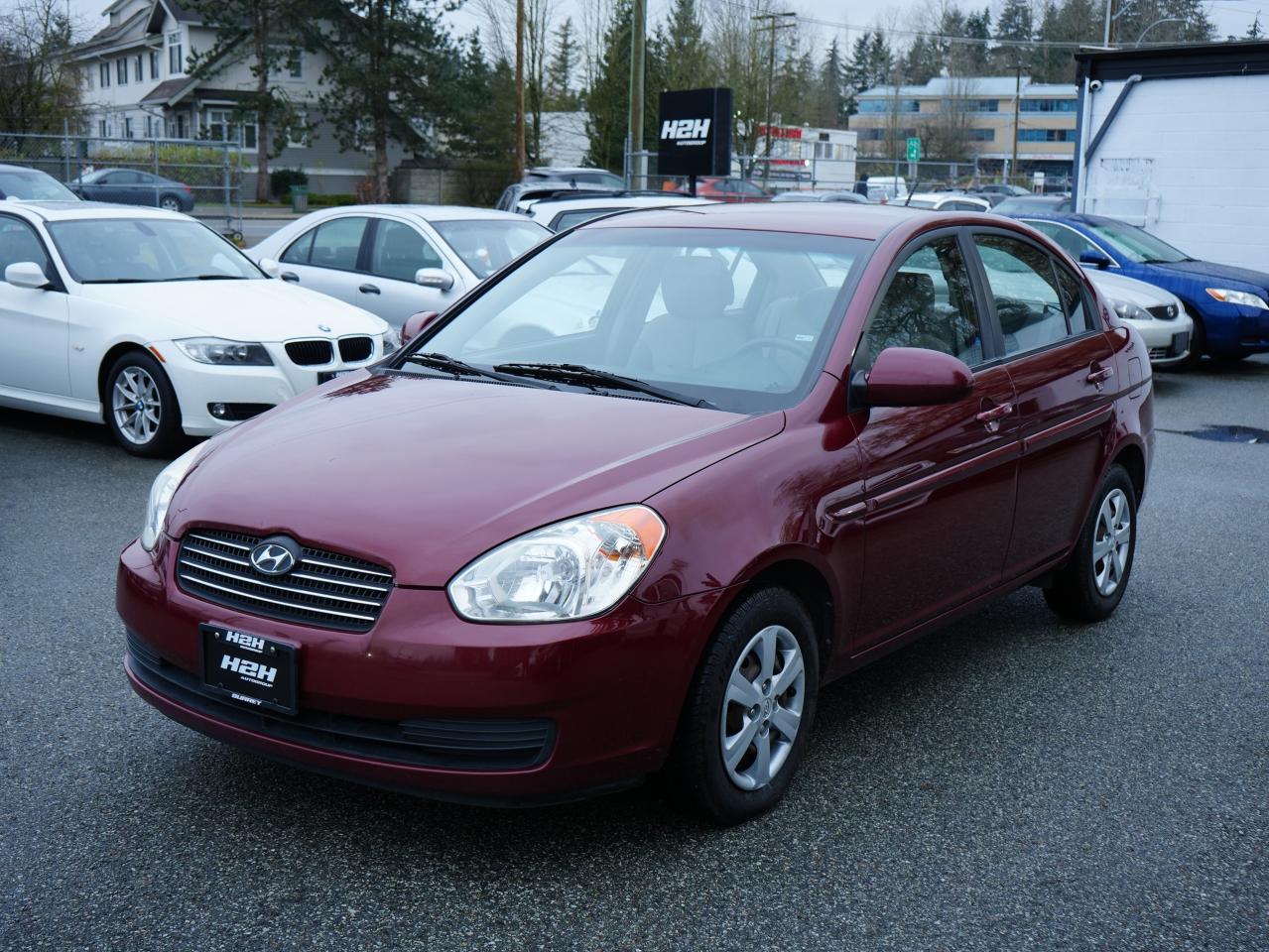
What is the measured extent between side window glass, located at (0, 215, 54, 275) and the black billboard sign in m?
10.1

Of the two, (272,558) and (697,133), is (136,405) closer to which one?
(272,558)

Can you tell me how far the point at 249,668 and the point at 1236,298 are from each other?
13004 millimetres

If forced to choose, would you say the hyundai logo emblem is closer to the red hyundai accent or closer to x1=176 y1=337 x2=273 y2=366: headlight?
the red hyundai accent

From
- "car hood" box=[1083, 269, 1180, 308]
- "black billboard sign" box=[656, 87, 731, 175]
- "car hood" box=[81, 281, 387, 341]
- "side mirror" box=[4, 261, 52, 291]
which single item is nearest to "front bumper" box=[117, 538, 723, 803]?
"car hood" box=[81, 281, 387, 341]

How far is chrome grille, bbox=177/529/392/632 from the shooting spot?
3.19 metres

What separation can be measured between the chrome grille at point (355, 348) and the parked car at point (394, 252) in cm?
161

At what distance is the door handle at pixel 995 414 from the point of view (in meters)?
4.53

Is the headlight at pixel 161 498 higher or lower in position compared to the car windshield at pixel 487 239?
lower

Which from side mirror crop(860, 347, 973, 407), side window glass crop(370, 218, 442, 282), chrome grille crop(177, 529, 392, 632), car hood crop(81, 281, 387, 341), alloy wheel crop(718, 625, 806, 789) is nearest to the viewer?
chrome grille crop(177, 529, 392, 632)

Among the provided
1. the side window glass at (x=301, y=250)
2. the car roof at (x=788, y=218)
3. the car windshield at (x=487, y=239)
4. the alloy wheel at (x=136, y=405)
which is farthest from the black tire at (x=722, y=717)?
the side window glass at (x=301, y=250)

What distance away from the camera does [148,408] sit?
8.51m

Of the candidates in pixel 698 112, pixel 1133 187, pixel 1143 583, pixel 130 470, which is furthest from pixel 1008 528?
pixel 1133 187

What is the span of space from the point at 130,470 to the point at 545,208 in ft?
24.2

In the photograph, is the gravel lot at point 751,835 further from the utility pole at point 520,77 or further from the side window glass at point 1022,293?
the utility pole at point 520,77
